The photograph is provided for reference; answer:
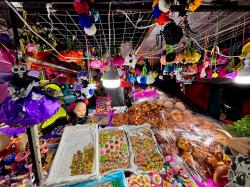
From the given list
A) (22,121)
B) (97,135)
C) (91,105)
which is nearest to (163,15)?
(22,121)

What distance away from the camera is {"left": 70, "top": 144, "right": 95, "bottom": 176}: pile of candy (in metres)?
2.24

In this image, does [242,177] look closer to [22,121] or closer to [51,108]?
[51,108]

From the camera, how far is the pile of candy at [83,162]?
88.3 inches

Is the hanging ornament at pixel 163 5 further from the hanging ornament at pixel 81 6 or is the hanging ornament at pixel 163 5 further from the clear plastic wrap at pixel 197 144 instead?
the clear plastic wrap at pixel 197 144

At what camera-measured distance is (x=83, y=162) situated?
2.41m

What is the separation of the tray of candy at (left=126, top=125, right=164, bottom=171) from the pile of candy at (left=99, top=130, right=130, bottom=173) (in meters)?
0.13

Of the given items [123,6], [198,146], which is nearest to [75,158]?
[198,146]

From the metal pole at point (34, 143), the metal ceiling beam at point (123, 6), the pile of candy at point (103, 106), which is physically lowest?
the pile of candy at point (103, 106)

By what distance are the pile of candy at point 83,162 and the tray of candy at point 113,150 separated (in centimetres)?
16

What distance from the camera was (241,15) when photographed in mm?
2656

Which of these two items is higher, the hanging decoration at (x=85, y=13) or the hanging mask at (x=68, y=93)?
the hanging decoration at (x=85, y=13)

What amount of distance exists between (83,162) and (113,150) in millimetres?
553

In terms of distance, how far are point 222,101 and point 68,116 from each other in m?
6.49

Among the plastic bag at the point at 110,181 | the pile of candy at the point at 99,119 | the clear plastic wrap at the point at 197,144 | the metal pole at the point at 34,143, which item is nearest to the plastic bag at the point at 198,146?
the clear plastic wrap at the point at 197,144
